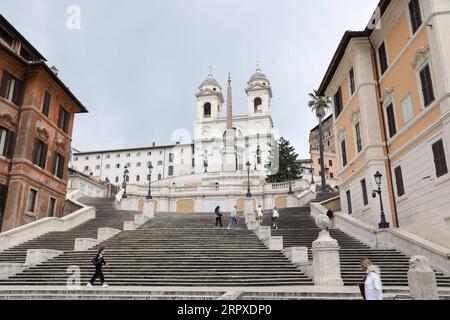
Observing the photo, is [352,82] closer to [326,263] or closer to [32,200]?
[326,263]

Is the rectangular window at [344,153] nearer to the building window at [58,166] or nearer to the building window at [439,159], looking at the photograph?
the building window at [439,159]

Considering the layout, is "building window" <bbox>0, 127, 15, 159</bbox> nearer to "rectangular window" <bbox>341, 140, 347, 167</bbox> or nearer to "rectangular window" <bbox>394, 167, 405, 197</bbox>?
"rectangular window" <bbox>341, 140, 347, 167</bbox>

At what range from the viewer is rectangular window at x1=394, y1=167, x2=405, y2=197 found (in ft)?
63.0

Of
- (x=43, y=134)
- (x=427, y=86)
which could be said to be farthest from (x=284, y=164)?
(x=427, y=86)

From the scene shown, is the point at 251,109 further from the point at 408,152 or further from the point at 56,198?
the point at 408,152

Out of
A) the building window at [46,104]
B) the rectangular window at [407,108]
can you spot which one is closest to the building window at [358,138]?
the rectangular window at [407,108]

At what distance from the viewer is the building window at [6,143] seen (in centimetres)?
2438

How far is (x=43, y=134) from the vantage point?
2730 cm

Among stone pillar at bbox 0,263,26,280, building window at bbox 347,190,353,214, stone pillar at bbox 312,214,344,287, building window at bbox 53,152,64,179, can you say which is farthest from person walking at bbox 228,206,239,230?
building window at bbox 53,152,64,179

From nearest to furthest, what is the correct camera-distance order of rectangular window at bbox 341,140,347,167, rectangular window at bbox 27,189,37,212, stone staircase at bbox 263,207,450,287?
stone staircase at bbox 263,207,450,287 → rectangular window at bbox 27,189,37,212 → rectangular window at bbox 341,140,347,167

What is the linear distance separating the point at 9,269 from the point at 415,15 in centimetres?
2198

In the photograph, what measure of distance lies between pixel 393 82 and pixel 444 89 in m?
5.21

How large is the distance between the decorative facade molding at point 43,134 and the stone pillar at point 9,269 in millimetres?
13358

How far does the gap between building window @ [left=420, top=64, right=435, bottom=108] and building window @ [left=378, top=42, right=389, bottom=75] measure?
13.3ft
